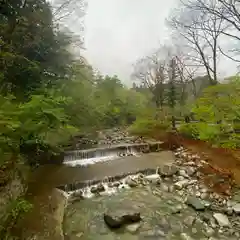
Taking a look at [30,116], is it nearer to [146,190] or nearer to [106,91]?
[146,190]

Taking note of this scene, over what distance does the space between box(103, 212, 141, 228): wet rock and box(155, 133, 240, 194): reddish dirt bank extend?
3020mm

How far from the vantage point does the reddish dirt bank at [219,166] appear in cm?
716

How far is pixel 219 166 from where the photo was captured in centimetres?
838

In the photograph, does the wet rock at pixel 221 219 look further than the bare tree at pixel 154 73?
No

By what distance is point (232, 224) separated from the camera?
16.8 ft

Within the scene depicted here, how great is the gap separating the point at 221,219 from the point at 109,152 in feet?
22.2

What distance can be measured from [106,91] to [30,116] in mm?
21365

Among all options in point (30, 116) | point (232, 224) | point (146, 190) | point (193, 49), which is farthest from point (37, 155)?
point (193, 49)

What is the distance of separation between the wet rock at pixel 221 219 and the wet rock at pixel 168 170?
2.95 meters

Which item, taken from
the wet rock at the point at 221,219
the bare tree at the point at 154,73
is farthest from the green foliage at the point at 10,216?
the bare tree at the point at 154,73

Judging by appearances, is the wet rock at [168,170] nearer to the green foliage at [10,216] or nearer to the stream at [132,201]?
the stream at [132,201]

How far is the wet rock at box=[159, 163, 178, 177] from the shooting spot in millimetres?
8414

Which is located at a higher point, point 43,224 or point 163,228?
point 43,224

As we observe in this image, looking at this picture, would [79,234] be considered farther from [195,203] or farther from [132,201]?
[195,203]
